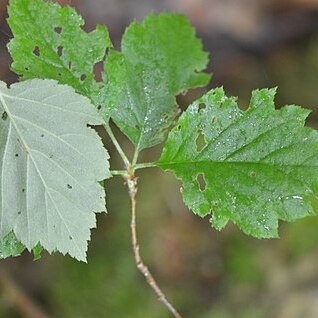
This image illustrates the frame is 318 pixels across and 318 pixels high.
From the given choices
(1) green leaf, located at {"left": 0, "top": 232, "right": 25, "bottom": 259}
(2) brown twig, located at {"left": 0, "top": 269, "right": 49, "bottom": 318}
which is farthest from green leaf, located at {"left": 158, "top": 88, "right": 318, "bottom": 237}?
(2) brown twig, located at {"left": 0, "top": 269, "right": 49, "bottom": 318}

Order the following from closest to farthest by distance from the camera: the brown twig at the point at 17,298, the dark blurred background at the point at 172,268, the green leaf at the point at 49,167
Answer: the green leaf at the point at 49,167 → the brown twig at the point at 17,298 → the dark blurred background at the point at 172,268

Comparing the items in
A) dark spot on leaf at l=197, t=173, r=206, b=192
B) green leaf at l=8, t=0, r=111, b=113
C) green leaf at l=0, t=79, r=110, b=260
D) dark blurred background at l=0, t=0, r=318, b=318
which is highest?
green leaf at l=8, t=0, r=111, b=113

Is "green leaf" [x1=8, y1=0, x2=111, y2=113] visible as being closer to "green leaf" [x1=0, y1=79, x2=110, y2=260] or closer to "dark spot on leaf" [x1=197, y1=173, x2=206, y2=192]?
"green leaf" [x1=0, y1=79, x2=110, y2=260]

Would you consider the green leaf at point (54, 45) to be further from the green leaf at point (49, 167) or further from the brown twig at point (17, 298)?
the brown twig at point (17, 298)

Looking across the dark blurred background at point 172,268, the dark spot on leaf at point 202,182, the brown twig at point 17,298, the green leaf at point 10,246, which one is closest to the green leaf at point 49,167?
the green leaf at point 10,246

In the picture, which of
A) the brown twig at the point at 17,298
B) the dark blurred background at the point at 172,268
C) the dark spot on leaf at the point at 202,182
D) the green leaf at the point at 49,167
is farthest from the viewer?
the dark blurred background at the point at 172,268

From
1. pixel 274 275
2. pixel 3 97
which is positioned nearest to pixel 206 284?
pixel 274 275
